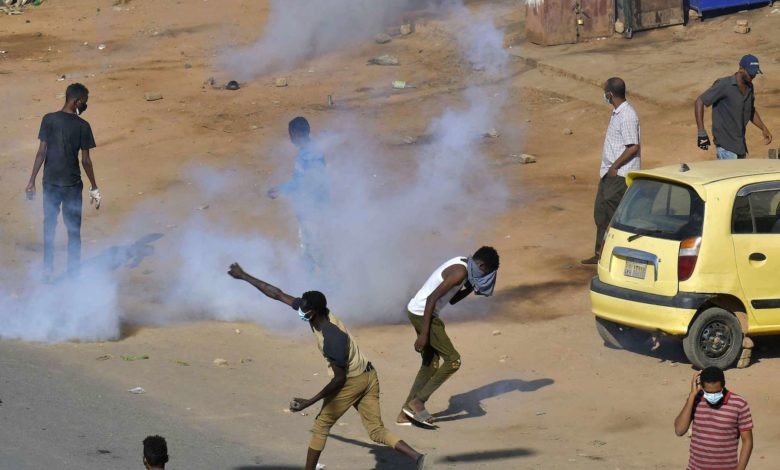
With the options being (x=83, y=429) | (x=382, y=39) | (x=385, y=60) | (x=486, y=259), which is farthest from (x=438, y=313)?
(x=382, y=39)

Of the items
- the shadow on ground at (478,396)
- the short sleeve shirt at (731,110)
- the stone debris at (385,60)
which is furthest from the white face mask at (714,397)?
the stone debris at (385,60)

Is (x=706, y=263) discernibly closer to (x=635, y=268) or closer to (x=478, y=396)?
(x=635, y=268)

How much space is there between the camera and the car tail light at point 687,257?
909cm

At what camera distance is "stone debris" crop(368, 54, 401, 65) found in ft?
72.6

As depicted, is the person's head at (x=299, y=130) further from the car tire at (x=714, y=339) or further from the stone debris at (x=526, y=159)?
the stone debris at (x=526, y=159)

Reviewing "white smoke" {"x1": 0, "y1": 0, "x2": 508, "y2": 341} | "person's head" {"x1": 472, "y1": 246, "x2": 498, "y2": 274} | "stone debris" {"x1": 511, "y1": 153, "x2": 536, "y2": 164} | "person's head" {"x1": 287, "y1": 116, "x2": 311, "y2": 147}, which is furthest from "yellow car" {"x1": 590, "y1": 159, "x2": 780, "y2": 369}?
"stone debris" {"x1": 511, "y1": 153, "x2": 536, "y2": 164}

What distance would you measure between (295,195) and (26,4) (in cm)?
2023

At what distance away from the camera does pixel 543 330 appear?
10.7m

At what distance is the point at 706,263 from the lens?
358 inches

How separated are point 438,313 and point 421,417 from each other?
0.71 meters

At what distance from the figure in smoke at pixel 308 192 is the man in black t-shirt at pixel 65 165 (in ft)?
6.54

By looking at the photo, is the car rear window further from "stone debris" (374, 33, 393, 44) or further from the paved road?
"stone debris" (374, 33, 393, 44)

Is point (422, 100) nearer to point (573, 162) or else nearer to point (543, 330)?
point (573, 162)

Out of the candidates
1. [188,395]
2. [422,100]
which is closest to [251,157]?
[422,100]
